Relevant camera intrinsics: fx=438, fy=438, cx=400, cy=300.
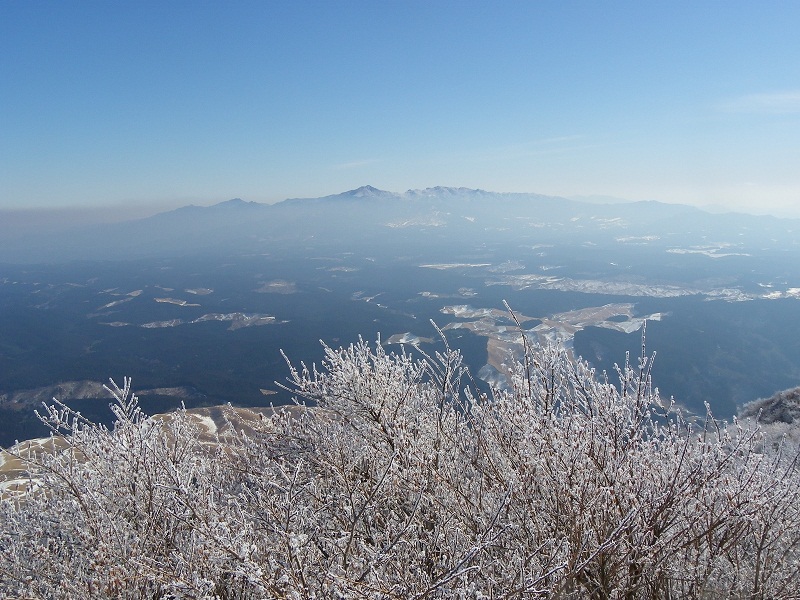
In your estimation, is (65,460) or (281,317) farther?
(281,317)

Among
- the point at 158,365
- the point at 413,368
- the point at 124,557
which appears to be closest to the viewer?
the point at 124,557

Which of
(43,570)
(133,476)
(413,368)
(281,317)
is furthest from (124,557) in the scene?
(281,317)

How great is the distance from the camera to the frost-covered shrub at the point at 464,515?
144 inches

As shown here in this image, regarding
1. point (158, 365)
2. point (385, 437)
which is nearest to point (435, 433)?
point (385, 437)

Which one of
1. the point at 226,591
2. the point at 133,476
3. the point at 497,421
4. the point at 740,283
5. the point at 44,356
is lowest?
the point at 44,356

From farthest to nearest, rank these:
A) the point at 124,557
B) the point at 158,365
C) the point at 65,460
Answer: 1. the point at 158,365
2. the point at 65,460
3. the point at 124,557

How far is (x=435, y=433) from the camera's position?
23.7 ft

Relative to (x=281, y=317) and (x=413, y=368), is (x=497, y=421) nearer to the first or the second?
(x=413, y=368)

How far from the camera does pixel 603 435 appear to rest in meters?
5.07

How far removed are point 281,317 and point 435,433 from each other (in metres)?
154

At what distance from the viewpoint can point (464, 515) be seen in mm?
5465

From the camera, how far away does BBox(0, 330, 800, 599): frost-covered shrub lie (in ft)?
12.0

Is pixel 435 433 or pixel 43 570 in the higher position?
pixel 435 433

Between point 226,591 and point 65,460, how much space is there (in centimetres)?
411
